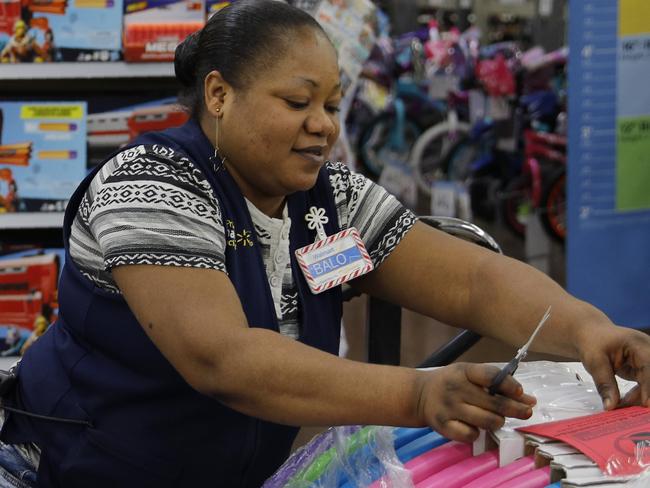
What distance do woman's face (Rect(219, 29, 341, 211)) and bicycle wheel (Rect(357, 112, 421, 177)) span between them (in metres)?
7.32

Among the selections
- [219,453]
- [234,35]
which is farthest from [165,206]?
[219,453]

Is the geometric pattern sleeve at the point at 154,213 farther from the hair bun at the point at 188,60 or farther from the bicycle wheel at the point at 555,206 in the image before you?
the bicycle wheel at the point at 555,206

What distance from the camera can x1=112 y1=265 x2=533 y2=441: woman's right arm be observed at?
1165mm

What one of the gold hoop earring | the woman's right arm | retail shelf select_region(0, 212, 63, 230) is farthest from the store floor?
the woman's right arm

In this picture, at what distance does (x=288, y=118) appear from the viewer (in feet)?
4.73

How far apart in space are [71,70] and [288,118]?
5.94 feet

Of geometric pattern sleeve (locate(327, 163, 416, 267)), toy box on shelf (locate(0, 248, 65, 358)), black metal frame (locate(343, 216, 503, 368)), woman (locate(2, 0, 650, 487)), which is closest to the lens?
woman (locate(2, 0, 650, 487))

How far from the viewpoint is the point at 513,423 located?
125 centimetres

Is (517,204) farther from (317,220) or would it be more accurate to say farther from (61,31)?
(317,220)

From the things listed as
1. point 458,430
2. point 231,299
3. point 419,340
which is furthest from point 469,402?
point 419,340

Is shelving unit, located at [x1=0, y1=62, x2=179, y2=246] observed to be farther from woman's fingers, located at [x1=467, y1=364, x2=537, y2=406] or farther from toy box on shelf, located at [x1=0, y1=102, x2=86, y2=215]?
woman's fingers, located at [x1=467, y1=364, x2=537, y2=406]

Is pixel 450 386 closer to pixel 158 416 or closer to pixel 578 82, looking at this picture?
pixel 158 416

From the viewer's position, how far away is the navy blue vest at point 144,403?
1.48 metres

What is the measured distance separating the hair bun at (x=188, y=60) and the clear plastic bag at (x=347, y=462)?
617mm
